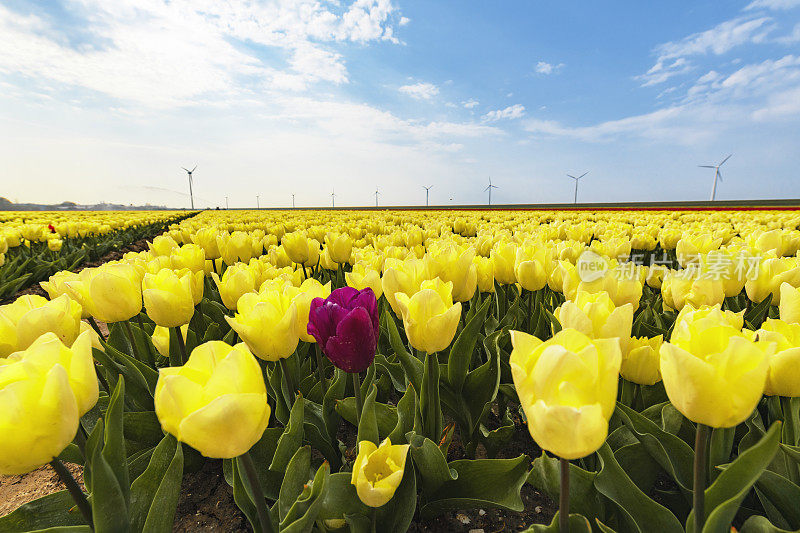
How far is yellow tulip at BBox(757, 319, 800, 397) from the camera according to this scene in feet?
3.47

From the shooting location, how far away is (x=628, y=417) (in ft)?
4.27

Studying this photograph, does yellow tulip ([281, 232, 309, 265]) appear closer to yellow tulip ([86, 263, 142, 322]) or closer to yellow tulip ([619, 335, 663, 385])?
yellow tulip ([86, 263, 142, 322])

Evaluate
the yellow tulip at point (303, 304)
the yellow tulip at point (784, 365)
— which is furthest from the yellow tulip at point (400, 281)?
the yellow tulip at point (784, 365)

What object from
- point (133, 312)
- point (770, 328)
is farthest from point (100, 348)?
point (770, 328)

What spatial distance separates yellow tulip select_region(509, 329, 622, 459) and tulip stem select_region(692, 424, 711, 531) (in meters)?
0.31

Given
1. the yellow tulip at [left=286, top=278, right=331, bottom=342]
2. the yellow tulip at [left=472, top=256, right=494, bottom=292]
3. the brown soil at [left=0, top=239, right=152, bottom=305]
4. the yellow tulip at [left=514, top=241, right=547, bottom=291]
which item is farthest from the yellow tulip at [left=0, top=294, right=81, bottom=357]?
the brown soil at [left=0, top=239, right=152, bottom=305]

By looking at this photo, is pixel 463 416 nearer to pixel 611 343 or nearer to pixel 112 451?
pixel 611 343

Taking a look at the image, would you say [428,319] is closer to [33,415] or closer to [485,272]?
[33,415]

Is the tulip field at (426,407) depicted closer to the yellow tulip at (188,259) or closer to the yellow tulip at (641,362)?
the yellow tulip at (641,362)

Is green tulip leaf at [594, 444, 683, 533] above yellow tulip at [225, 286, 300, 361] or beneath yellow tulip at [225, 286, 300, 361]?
beneath

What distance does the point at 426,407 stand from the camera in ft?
5.39

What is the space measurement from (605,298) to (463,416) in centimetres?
92

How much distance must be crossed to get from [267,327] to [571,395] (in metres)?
0.98

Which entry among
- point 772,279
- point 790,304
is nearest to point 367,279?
point 790,304
